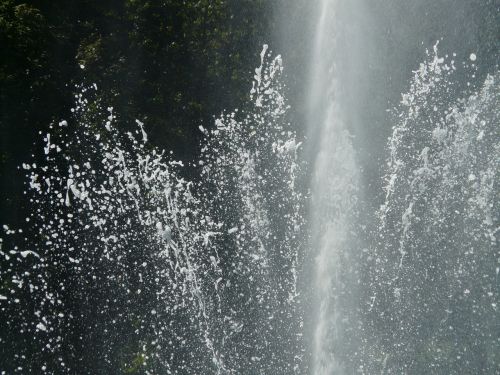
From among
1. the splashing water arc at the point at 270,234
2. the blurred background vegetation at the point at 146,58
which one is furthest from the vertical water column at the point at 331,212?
the blurred background vegetation at the point at 146,58

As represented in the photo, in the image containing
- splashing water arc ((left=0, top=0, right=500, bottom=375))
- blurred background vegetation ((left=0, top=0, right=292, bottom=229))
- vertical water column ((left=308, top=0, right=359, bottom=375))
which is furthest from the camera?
blurred background vegetation ((left=0, top=0, right=292, bottom=229))

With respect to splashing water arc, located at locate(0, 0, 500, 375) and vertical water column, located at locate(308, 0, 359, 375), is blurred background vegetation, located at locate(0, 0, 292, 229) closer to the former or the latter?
splashing water arc, located at locate(0, 0, 500, 375)

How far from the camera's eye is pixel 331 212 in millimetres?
6746

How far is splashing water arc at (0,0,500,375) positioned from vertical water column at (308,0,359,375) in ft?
0.13

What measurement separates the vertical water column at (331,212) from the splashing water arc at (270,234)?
0.13 feet

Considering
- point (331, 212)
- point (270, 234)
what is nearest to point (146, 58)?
point (270, 234)

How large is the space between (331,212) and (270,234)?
2253 millimetres

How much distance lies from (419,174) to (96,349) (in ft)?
18.0

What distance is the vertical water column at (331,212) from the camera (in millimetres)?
6328

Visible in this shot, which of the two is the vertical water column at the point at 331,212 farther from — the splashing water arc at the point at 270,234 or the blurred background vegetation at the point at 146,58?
the blurred background vegetation at the point at 146,58

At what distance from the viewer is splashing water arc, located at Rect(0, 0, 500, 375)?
7.58m

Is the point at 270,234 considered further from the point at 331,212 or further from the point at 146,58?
the point at 146,58

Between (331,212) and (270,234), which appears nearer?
(331,212)

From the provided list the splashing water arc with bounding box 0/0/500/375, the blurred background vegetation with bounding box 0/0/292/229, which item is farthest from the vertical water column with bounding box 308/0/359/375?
the blurred background vegetation with bounding box 0/0/292/229
